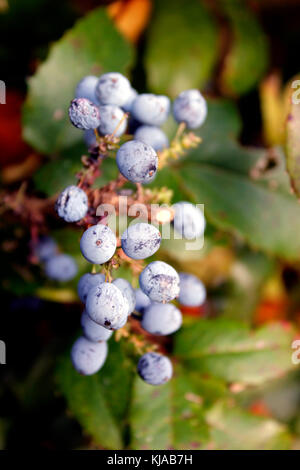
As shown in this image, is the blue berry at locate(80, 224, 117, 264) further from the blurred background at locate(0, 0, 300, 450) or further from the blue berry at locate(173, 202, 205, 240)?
the blurred background at locate(0, 0, 300, 450)

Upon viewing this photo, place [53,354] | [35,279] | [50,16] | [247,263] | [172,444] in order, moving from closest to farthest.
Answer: [172,444] → [35,279] → [53,354] → [50,16] → [247,263]

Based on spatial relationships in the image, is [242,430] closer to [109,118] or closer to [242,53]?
[109,118]

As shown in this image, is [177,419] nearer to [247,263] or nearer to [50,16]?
[247,263]

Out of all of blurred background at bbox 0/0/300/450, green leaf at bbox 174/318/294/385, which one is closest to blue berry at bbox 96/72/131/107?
blurred background at bbox 0/0/300/450

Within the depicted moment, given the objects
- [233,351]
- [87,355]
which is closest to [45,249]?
[87,355]

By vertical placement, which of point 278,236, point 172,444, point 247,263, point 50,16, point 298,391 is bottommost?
point 172,444

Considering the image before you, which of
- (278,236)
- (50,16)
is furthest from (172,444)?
(50,16)

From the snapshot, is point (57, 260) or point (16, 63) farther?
point (16, 63)
